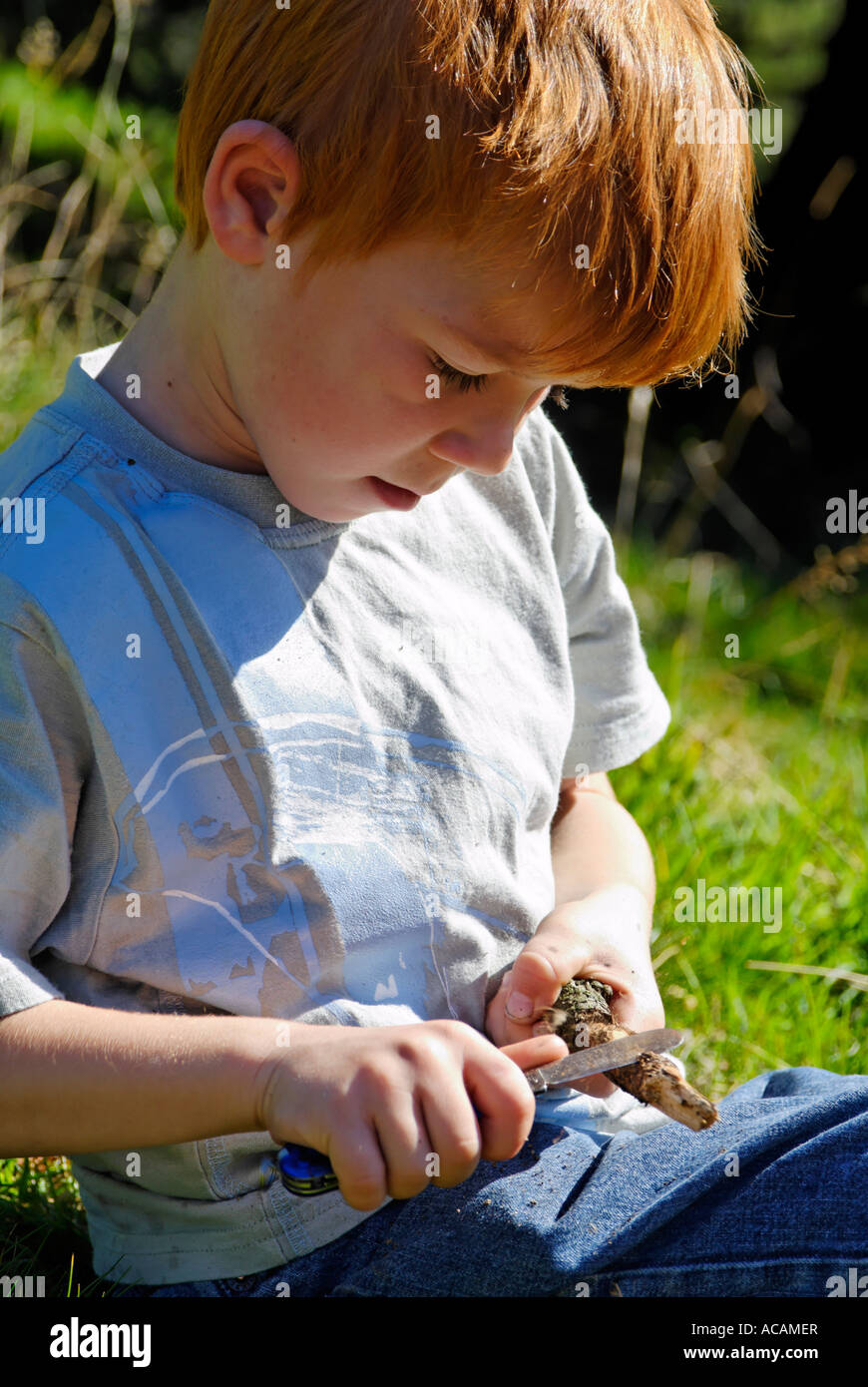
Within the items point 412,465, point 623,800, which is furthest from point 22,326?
point 412,465

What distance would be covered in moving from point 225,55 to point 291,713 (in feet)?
2.12

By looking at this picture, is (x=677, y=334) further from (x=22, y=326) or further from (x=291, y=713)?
(x=22, y=326)

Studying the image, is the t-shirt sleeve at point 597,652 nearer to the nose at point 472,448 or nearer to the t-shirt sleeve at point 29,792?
the nose at point 472,448

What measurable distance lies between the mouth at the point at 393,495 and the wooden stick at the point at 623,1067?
0.54 metres

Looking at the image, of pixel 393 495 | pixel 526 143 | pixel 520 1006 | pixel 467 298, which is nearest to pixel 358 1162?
pixel 520 1006

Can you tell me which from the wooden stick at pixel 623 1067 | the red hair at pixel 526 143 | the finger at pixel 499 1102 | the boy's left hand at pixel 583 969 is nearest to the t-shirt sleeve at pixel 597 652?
the boy's left hand at pixel 583 969

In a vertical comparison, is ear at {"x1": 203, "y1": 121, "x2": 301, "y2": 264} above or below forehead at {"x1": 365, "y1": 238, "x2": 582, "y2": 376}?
above

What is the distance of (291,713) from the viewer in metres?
1.43

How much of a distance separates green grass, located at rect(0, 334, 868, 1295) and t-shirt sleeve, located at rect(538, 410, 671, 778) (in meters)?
0.55

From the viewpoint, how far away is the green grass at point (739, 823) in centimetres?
219

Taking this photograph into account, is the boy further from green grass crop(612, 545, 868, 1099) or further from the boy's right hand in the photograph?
green grass crop(612, 545, 868, 1099)

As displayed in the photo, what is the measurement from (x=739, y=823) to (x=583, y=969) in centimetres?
135

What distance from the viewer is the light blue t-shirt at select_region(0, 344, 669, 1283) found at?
132 centimetres

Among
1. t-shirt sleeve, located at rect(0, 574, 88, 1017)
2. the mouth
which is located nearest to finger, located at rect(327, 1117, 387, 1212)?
t-shirt sleeve, located at rect(0, 574, 88, 1017)
